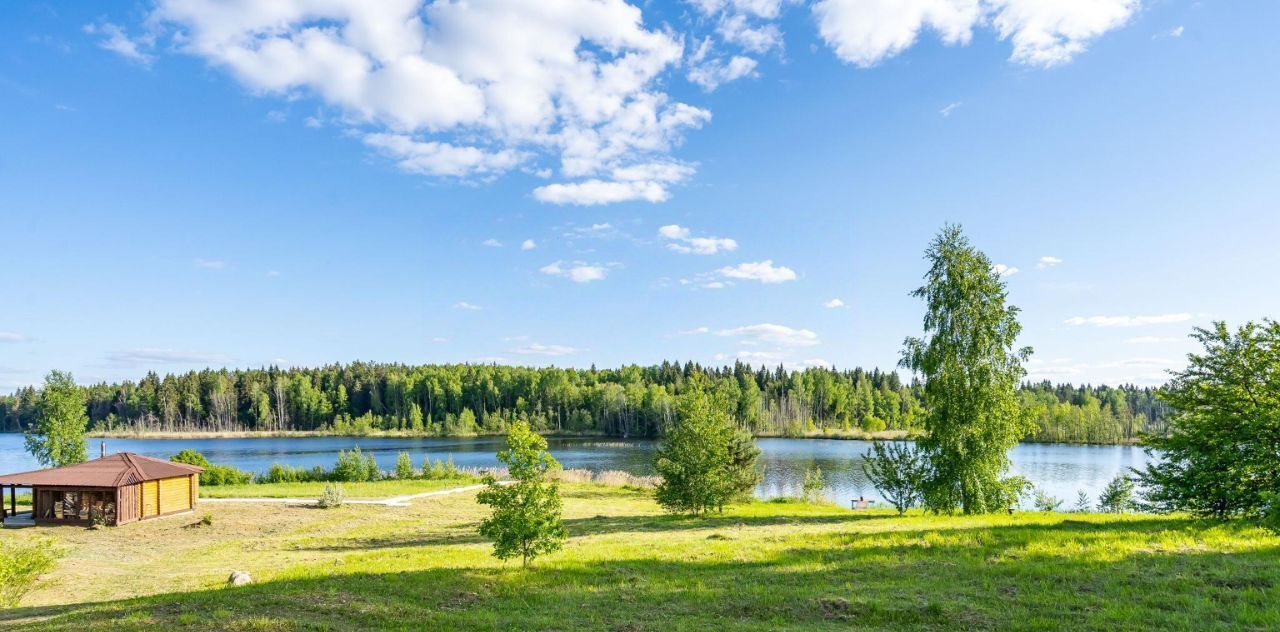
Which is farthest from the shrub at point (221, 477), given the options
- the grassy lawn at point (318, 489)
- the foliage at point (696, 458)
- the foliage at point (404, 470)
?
the foliage at point (696, 458)

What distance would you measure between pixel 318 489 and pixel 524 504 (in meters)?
29.7

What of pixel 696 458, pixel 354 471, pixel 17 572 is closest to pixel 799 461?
pixel 354 471

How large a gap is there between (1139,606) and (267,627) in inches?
539

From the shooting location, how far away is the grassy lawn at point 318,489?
3625cm

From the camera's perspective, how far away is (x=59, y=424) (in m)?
38.3

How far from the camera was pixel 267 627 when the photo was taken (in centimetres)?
1012

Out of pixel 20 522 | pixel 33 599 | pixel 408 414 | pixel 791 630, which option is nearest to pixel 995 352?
pixel 791 630

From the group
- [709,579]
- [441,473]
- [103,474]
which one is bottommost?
[441,473]

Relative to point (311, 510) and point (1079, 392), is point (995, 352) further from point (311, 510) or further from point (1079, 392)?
point (1079, 392)

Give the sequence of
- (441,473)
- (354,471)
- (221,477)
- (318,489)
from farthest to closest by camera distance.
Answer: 1. (441,473)
2. (354,471)
3. (221,477)
4. (318,489)

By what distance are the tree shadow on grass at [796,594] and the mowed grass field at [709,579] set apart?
5 cm

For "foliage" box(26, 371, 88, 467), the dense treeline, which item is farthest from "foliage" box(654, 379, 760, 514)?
the dense treeline

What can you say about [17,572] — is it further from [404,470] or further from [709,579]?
[404,470]

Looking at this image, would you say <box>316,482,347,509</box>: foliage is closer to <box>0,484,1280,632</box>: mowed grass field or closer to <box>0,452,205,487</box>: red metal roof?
<box>0,452,205,487</box>: red metal roof
